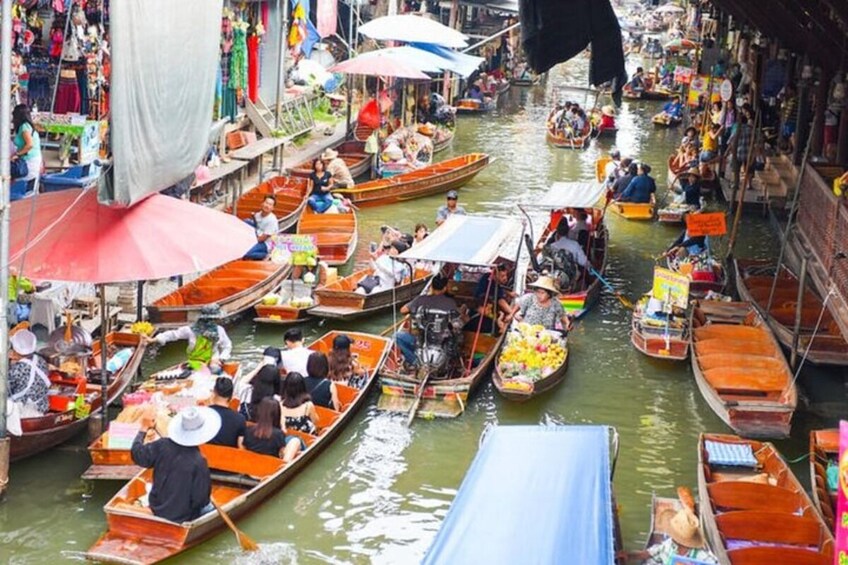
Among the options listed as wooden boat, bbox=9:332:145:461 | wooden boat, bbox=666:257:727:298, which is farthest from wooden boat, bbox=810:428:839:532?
wooden boat, bbox=9:332:145:461

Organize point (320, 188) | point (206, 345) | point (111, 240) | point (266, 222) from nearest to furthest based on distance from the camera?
point (111, 240)
point (206, 345)
point (266, 222)
point (320, 188)

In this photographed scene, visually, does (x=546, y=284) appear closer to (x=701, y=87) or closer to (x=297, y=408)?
(x=297, y=408)

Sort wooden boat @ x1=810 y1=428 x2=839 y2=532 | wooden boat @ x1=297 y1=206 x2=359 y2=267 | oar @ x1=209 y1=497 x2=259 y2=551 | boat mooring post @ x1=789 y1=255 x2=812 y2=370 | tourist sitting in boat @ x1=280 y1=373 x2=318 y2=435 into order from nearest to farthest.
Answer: oar @ x1=209 y1=497 x2=259 y2=551, wooden boat @ x1=810 y1=428 x2=839 y2=532, tourist sitting in boat @ x1=280 y1=373 x2=318 y2=435, boat mooring post @ x1=789 y1=255 x2=812 y2=370, wooden boat @ x1=297 y1=206 x2=359 y2=267

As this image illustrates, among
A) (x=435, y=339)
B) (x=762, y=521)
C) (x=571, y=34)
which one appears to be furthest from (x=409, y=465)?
(x=571, y=34)

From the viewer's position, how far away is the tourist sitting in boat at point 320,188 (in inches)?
817

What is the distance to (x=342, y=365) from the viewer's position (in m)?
13.7

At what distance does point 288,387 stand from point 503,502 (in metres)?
3.92

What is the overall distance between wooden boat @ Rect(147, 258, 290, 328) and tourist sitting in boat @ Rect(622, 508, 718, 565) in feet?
23.3

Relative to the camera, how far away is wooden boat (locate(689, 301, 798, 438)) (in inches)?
507

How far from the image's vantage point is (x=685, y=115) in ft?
116

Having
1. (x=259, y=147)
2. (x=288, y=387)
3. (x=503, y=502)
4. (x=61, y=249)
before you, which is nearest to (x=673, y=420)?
(x=288, y=387)

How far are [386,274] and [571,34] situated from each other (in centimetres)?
414

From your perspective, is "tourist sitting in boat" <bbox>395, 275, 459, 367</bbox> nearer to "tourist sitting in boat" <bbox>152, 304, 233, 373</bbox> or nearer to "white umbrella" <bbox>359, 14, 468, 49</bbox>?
"tourist sitting in boat" <bbox>152, 304, 233, 373</bbox>

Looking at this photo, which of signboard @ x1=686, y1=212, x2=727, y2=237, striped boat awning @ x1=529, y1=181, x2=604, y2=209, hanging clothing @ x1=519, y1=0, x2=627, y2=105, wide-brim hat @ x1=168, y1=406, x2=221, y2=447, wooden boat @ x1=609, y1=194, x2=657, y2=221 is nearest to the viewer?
wide-brim hat @ x1=168, y1=406, x2=221, y2=447
